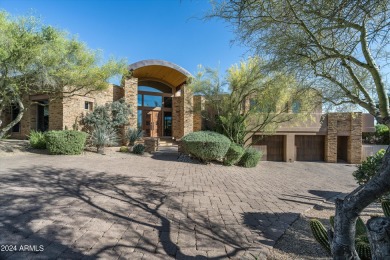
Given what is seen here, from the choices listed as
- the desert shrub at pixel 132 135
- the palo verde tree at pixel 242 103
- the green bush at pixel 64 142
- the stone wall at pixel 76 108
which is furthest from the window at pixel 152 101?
the green bush at pixel 64 142

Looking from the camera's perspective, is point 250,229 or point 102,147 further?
point 102,147

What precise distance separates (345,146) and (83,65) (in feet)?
66.4

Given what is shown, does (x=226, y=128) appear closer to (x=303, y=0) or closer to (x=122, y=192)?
(x=122, y=192)

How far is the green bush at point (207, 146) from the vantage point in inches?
392

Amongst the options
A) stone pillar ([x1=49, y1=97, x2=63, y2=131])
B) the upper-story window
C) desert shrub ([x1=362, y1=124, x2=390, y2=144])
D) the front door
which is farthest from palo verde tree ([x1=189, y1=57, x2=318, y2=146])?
desert shrub ([x1=362, y1=124, x2=390, y2=144])

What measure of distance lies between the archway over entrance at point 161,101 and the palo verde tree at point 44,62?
503 cm

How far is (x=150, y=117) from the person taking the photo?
17469 millimetres

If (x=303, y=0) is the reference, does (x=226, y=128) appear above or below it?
below

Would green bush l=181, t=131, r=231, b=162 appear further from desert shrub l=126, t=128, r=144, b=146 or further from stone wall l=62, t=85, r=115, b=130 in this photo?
stone wall l=62, t=85, r=115, b=130

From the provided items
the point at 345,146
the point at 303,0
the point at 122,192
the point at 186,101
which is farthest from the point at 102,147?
the point at 345,146

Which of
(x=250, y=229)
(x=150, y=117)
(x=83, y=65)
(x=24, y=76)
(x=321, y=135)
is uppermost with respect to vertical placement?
(x=83, y=65)

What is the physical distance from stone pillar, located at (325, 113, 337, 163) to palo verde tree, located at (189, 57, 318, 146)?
5.61m

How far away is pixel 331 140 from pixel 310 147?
5.21ft

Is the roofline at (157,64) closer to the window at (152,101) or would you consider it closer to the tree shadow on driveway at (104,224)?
the window at (152,101)
